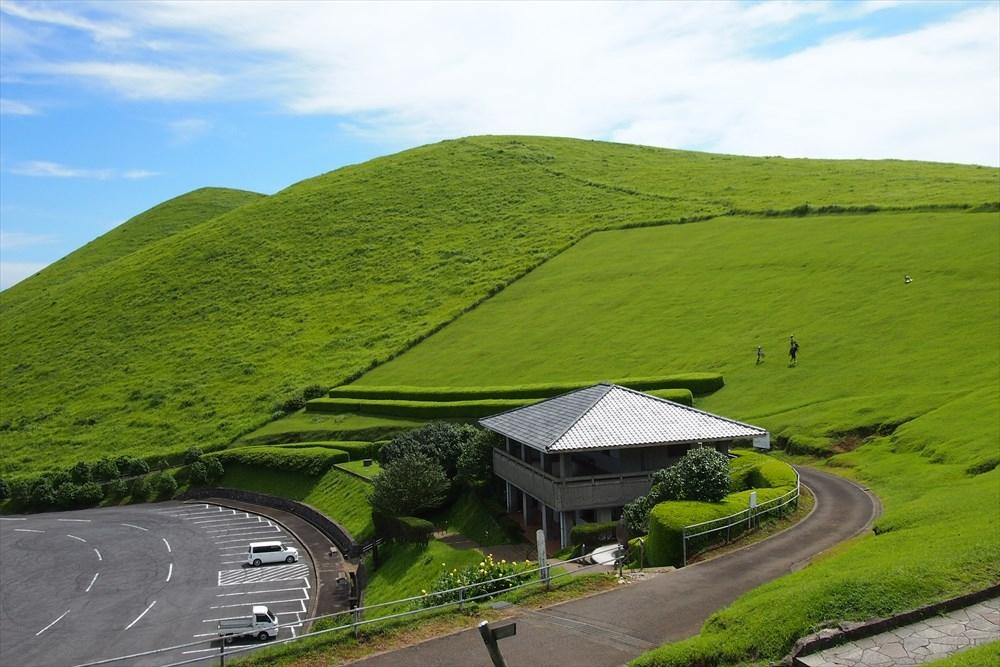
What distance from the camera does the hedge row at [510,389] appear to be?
177 feet

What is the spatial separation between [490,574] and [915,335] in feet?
140

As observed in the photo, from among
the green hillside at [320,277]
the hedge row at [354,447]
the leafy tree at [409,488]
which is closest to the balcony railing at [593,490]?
the leafy tree at [409,488]

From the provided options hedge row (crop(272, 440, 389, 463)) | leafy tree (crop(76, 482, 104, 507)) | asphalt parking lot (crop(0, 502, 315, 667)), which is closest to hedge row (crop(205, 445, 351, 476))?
hedge row (crop(272, 440, 389, 463))

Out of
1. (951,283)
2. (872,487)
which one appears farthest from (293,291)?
(872,487)

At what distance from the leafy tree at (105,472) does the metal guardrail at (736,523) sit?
58.3 m

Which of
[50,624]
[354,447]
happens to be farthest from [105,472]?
[50,624]

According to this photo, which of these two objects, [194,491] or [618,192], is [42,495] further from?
[618,192]

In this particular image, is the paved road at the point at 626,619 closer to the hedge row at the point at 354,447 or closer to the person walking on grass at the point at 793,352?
the person walking on grass at the point at 793,352

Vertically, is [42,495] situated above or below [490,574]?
below

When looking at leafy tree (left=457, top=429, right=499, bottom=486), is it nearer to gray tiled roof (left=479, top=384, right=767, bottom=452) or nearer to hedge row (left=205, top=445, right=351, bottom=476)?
gray tiled roof (left=479, top=384, right=767, bottom=452)

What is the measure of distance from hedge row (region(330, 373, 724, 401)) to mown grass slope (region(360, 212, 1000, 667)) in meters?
1.64

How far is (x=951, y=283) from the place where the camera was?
58.7 meters

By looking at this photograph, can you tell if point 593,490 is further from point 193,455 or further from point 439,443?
point 193,455

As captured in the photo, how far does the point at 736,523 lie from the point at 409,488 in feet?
70.7
